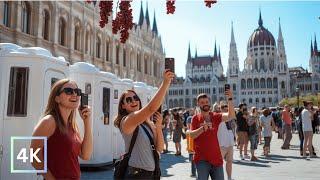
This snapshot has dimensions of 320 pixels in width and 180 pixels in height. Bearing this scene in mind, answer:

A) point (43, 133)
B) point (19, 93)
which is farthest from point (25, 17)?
point (43, 133)

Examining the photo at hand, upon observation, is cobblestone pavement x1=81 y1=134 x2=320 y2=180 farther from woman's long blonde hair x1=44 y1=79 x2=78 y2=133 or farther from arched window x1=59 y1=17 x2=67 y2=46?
arched window x1=59 y1=17 x2=67 y2=46

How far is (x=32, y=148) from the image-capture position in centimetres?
254

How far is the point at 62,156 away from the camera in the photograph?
262 centimetres

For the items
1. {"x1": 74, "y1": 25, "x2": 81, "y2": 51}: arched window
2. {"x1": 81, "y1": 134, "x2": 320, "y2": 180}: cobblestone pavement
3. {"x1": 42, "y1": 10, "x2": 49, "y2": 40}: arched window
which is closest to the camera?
{"x1": 81, "y1": 134, "x2": 320, "y2": 180}: cobblestone pavement

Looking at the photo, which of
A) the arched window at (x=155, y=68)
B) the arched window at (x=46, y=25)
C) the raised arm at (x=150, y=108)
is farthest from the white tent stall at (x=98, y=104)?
the arched window at (x=155, y=68)

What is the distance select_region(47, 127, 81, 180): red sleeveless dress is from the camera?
260 centimetres

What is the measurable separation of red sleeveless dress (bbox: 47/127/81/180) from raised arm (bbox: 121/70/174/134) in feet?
1.62

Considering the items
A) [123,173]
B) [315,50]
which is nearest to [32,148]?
[123,173]

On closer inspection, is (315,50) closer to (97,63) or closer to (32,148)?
(97,63)

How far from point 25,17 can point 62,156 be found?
23.0 meters

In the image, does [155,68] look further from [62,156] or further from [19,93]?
[62,156]

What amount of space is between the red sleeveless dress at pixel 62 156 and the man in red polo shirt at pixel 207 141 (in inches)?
91.3

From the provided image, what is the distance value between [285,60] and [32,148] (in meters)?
114

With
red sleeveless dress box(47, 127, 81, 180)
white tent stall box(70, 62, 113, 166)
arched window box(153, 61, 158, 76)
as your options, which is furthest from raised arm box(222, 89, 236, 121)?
arched window box(153, 61, 158, 76)
